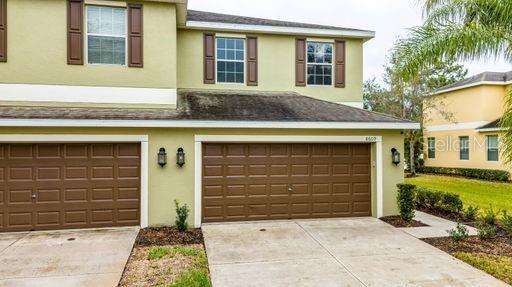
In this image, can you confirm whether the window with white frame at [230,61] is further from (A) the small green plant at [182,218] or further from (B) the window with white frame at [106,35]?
(A) the small green plant at [182,218]

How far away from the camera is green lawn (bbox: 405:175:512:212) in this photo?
515 inches

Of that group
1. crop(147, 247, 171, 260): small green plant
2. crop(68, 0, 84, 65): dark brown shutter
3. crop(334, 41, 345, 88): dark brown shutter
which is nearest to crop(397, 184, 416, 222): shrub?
crop(334, 41, 345, 88): dark brown shutter

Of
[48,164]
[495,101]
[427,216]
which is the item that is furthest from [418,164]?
[48,164]

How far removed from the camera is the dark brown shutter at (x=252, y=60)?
11.6 meters

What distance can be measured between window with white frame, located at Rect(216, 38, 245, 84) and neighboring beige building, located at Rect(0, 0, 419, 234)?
3.57ft

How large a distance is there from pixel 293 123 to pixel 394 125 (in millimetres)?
2858

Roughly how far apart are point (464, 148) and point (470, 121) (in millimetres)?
1795

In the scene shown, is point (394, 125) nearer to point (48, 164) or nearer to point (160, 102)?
point (160, 102)

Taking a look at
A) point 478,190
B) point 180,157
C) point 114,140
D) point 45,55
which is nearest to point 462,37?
point 180,157

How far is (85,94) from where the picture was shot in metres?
9.20

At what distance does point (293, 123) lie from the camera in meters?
9.12

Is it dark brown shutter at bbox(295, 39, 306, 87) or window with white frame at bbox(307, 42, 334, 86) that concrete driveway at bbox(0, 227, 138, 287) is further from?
window with white frame at bbox(307, 42, 334, 86)

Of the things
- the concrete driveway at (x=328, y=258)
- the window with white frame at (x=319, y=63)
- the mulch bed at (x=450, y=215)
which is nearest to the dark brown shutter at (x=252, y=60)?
the window with white frame at (x=319, y=63)

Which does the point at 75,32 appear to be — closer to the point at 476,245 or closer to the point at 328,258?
the point at 328,258
